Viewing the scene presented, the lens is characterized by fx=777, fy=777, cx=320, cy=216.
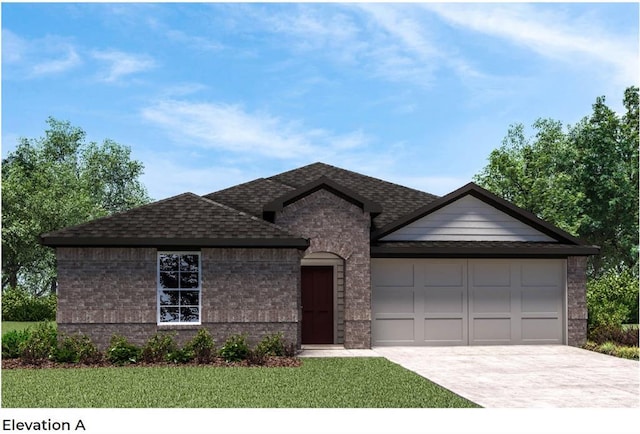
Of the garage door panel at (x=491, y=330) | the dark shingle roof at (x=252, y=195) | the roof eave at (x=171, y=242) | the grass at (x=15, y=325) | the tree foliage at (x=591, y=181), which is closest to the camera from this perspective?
the roof eave at (x=171, y=242)

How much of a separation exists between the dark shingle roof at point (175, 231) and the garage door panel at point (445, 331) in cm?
511

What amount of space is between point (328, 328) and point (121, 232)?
6317 millimetres

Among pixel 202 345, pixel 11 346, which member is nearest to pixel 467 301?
pixel 202 345

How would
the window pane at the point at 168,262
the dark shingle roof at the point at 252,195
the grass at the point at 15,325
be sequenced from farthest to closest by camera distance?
the grass at the point at 15,325 → the dark shingle roof at the point at 252,195 → the window pane at the point at 168,262

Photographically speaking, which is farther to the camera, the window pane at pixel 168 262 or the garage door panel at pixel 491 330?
the garage door panel at pixel 491 330

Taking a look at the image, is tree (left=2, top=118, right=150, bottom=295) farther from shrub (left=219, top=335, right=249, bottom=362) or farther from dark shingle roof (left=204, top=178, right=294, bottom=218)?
shrub (left=219, top=335, right=249, bottom=362)

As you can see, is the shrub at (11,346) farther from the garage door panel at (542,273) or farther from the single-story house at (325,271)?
the garage door panel at (542,273)

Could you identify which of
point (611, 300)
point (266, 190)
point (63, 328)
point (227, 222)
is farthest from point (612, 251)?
point (63, 328)

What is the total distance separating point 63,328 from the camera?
1866cm

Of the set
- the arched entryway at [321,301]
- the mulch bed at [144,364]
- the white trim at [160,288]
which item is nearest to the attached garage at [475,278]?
the arched entryway at [321,301]

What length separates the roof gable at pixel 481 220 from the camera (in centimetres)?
2219

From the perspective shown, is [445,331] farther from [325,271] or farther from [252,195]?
[252,195]

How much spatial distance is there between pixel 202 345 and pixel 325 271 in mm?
4524

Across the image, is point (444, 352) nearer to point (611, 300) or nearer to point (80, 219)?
point (611, 300)
